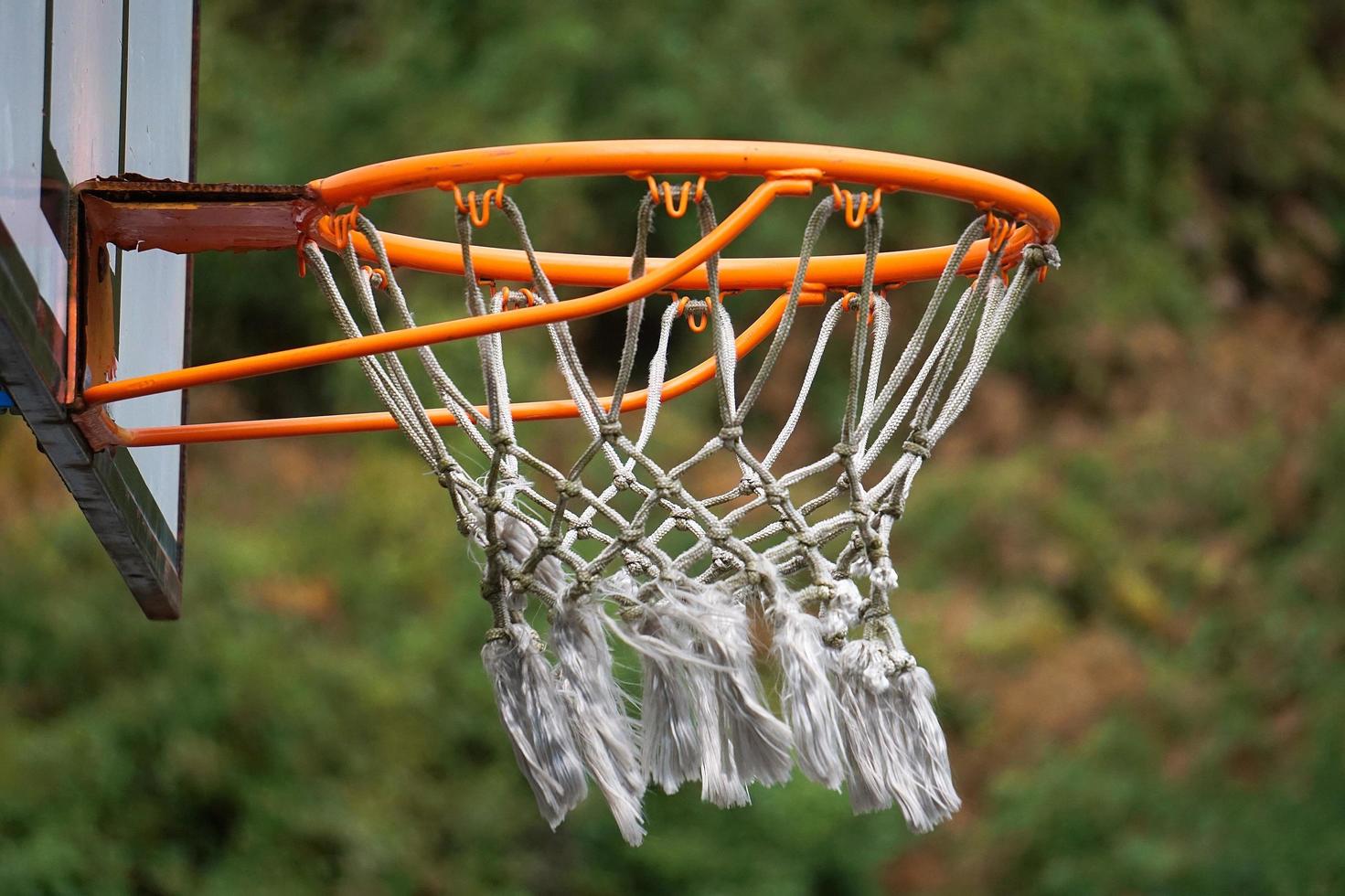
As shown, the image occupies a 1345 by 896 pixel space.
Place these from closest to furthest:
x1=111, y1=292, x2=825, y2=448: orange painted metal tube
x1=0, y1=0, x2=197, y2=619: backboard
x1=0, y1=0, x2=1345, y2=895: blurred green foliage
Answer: x1=0, y1=0, x2=197, y2=619: backboard < x1=111, y1=292, x2=825, y2=448: orange painted metal tube < x1=0, y1=0, x2=1345, y2=895: blurred green foliage

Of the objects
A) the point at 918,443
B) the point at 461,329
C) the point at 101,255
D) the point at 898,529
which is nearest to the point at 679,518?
the point at 918,443

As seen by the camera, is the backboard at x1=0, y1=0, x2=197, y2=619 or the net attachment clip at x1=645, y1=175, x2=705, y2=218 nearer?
the backboard at x1=0, y1=0, x2=197, y2=619

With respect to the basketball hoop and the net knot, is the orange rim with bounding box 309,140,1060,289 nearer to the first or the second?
the basketball hoop

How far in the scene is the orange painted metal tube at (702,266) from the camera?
6.72 ft

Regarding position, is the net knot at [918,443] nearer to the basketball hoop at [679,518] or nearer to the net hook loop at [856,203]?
the basketball hoop at [679,518]

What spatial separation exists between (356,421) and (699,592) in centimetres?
53

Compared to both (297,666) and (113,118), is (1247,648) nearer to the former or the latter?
(297,666)

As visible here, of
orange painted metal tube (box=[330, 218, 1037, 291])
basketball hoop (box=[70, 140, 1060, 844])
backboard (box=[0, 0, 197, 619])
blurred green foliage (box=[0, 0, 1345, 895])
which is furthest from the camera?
blurred green foliage (box=[0, 0, 1345, 895])

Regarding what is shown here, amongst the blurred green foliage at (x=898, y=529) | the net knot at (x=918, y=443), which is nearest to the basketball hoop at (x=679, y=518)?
the net knot at (x=918, y=443)

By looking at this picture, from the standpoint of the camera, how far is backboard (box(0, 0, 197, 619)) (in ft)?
5.26

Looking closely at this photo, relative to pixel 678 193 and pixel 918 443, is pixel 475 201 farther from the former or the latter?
pixel 918 443

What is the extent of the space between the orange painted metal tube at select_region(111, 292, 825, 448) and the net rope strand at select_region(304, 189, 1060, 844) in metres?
0.12

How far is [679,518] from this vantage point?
6.38 ft

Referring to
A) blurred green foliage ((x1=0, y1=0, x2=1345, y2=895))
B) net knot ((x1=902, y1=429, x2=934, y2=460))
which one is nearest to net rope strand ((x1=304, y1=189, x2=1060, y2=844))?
net knot ((x1=902, y1=429, x2=934, y2=460))
